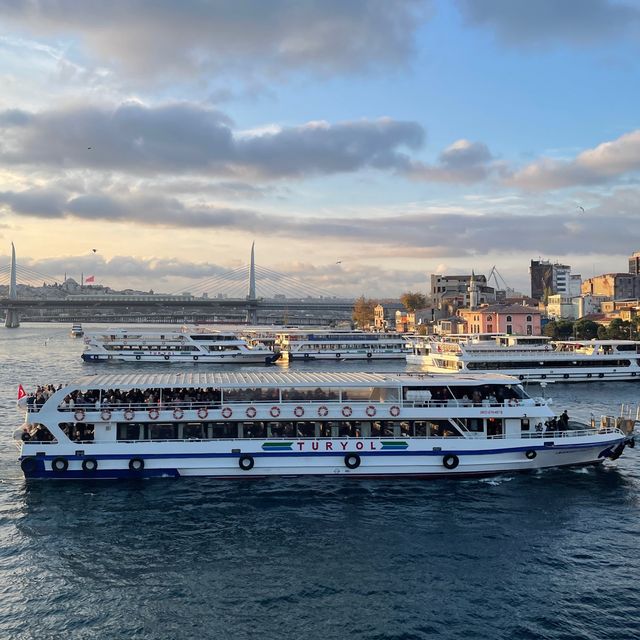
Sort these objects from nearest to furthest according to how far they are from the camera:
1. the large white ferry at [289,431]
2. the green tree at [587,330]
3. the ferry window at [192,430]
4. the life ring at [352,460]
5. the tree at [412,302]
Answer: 1. the large white ferry at [289,431]
2. the life ring at [352,460]
3. the ferry window at [192,430]
4. the green tree at [587,330]
5. the tree at [412,302]

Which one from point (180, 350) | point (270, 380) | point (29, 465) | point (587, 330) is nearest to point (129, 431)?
point (29, 465)

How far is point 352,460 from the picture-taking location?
82.1 feet

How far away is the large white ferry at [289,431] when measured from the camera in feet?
81.3

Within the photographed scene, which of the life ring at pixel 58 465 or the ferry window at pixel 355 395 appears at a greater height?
the ferry window at pixel 355 395

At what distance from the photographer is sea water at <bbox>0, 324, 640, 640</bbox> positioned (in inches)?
593

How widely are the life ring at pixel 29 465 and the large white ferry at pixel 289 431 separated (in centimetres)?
4

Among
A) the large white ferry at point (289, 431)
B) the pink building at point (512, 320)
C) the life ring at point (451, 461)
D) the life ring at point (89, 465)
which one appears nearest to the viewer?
the life ring at point (89, 465)

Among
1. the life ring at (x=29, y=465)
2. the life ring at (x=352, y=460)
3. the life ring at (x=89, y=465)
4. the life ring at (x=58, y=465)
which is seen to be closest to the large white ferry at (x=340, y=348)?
the life ring at (x=352, y=460)

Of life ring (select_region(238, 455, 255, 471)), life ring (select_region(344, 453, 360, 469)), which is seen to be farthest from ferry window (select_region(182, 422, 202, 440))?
life ring (select_region(344, 453, 360, 469))

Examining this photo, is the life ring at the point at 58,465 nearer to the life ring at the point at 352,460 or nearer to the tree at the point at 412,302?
the life ring at the point at 352,460

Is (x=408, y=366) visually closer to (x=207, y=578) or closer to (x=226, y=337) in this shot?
(x=226, y=337)

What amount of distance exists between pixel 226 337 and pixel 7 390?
115ft

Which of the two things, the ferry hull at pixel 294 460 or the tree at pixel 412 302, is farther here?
the tree at pixel 412 302

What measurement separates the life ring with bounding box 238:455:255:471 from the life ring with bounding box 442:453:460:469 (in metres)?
7.04
